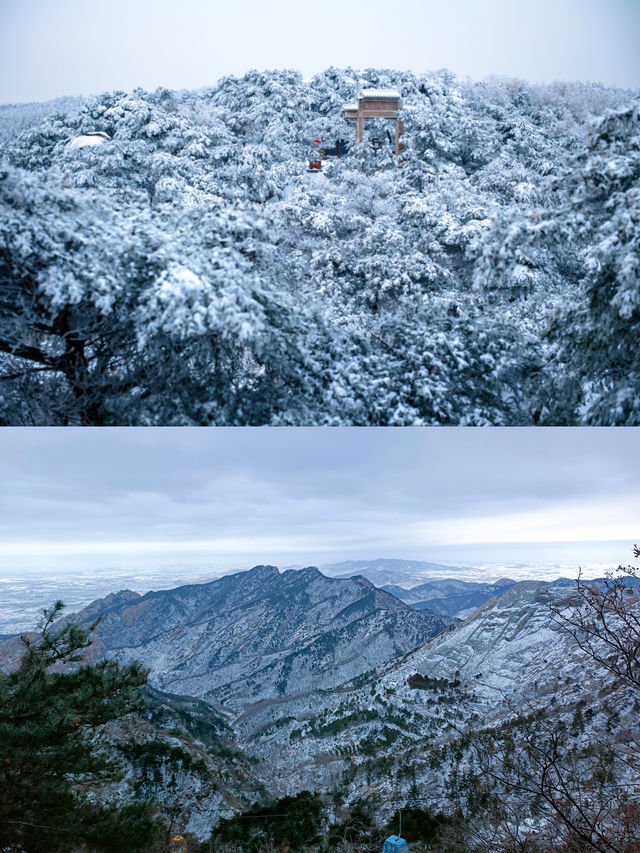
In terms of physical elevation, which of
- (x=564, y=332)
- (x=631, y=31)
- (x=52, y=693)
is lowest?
(x=52, y=693)

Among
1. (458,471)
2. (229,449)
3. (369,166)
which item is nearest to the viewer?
(369,166)

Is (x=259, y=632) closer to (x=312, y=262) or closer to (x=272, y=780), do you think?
(x=272, y=780)

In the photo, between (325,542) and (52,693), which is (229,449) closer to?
(325,542)

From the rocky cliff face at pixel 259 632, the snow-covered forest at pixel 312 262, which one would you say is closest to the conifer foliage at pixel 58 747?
the rocky cliff face at pixel 259 632

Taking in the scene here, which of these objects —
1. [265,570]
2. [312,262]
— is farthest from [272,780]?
[312,262]

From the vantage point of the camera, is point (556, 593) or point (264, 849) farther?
point (556, 593)

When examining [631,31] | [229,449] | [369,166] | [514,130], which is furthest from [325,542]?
[631,31]
